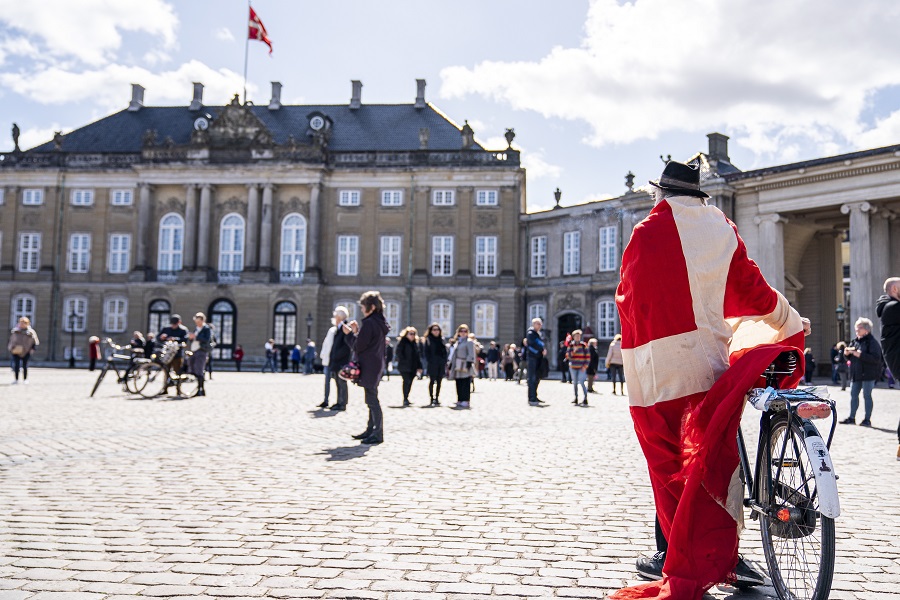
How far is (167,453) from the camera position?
8.65 m

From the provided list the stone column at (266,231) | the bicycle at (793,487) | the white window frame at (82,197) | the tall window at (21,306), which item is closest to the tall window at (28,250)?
the tall window at (21,306)

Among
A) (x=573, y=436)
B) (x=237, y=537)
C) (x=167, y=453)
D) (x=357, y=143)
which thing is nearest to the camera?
(x=237, y=537)

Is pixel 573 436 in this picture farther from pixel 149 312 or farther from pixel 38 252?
pixel 38 252

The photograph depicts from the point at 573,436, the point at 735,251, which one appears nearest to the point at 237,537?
the point at 735,251

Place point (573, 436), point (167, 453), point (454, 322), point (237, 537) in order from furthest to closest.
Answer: point (454, 322) < point (573, 436) < point (167, 453) < point (237, 537)

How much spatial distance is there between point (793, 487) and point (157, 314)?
48124mm

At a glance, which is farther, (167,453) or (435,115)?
(435,115)

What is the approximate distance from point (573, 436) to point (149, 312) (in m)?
41.5

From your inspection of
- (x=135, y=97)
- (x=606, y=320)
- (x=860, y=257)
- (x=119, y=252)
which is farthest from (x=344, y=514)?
(x=135, y=97)

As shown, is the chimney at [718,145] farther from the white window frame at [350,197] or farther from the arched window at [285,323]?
the arched window at [285,323]

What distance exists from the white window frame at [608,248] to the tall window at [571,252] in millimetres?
1663

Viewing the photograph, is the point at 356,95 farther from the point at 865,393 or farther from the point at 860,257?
the point at 865,393

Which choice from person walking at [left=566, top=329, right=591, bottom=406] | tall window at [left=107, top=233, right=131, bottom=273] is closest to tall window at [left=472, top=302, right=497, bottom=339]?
tall window at [left=107, top=233, right=131, bottom=273]

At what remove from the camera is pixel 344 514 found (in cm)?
564
